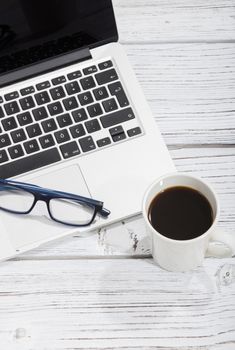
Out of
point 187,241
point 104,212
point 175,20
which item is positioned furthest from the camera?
point 175,20

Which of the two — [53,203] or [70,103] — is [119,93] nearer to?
[70,103]

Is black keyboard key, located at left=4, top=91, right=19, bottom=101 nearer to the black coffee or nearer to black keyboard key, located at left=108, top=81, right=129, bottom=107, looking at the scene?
black keyboard key, located at left=108, top=81, right=129, bottom=107

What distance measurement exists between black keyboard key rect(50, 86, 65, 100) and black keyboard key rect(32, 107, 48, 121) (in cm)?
2

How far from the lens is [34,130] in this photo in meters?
0.74

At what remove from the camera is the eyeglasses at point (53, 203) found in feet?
2.33

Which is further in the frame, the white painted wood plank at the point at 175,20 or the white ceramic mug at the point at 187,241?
the white painted wood plank at the point at 175,20

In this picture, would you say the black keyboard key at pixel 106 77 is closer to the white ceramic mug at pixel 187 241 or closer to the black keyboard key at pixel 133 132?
the black keyboard key at pixel 133 132

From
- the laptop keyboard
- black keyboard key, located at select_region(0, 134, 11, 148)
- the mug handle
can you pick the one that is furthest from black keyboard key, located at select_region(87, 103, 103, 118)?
the mug handle

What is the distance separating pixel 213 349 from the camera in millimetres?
672

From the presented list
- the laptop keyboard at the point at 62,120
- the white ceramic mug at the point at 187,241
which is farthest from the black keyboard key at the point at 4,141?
the white ceramic mug at the point at 187,241

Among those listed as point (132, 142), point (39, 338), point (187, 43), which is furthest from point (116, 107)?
point (39, 338)

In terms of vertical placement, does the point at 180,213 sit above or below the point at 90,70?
below

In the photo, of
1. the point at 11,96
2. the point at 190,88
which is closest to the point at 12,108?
the point at 11,96

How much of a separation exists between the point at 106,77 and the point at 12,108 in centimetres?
13
